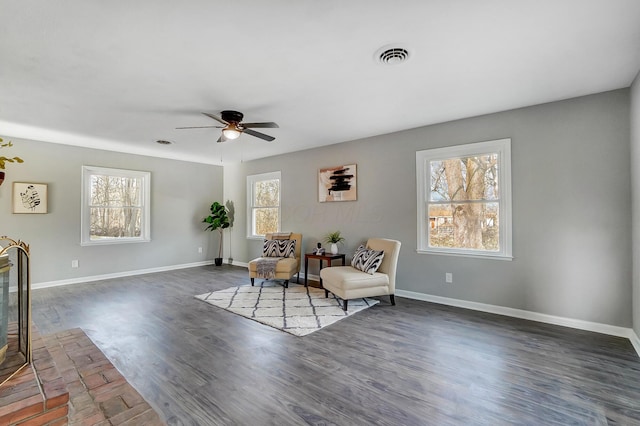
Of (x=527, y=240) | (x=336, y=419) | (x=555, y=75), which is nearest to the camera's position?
(x=336, y=419)

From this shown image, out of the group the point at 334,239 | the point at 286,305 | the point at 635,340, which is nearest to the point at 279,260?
the point at 334,239

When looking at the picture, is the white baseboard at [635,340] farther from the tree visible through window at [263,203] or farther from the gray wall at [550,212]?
the tree visible through window at [263,203]

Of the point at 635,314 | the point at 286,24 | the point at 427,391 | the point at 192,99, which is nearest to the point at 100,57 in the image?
the point at 192,99

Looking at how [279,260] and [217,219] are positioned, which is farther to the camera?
[217,219]

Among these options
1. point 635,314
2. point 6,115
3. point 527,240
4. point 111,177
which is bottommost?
point 635,314

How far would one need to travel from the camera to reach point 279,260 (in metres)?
5.07

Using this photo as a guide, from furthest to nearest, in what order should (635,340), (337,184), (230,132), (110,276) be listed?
(110,276) < (337,184) < (230,132) < (635,340)

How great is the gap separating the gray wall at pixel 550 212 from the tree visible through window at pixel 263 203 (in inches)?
103

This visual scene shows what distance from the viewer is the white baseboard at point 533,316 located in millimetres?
2979

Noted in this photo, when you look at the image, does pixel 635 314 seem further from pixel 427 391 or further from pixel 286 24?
pixel 286 24

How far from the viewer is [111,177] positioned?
5.83m

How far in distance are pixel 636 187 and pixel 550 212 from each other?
2.38 ft

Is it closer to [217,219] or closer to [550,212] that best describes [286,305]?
[550,212]

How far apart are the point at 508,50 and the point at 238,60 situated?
7.22 feet
